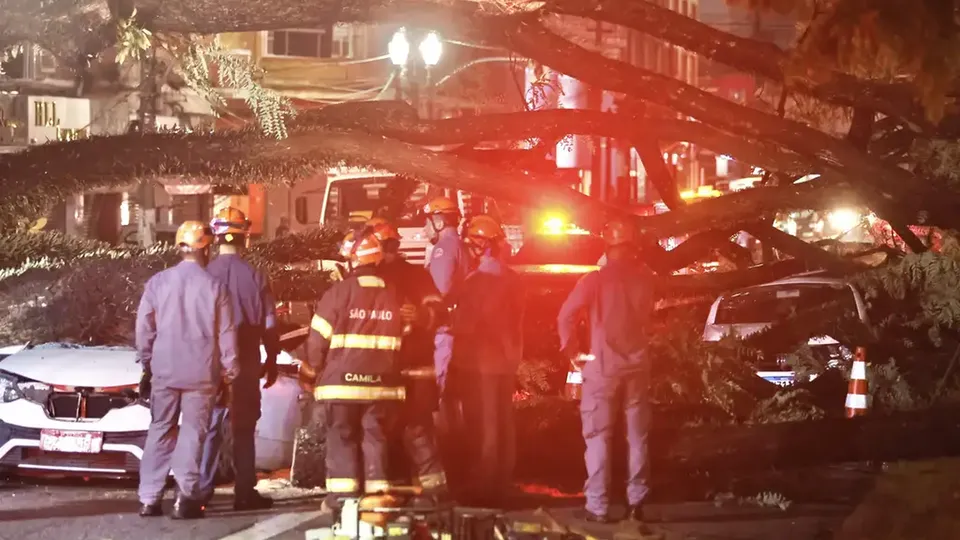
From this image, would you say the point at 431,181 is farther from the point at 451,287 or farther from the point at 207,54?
the point at 207,54

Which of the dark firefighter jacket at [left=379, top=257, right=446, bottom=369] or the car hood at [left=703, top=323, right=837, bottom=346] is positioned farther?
the car hood at [left=703, top=323, right=837, bottom=346]

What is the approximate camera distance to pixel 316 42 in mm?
31328

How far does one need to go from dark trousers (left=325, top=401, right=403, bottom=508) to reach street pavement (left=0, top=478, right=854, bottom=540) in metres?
0.49

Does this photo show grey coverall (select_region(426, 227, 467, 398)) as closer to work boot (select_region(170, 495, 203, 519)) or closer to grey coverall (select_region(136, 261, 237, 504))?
grey coverall (select_region(136, 261, 237, 504))

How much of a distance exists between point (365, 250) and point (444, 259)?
6.29ft

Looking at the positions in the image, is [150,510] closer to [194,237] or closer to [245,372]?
[245,372]

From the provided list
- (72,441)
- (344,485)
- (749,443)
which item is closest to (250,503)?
(344,485)

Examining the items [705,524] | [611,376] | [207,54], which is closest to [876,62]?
[611,376]

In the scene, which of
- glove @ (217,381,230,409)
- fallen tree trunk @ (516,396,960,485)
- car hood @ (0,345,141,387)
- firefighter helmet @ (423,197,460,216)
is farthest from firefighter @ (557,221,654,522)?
car hood @ (0,345,141,387)

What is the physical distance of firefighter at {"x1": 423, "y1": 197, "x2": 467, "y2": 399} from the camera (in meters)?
8.64

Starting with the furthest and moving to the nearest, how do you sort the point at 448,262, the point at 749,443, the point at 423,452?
the point at 448,262 < the point at 749,443 < the point at 423,452

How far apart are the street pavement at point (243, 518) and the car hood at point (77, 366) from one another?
0.83m

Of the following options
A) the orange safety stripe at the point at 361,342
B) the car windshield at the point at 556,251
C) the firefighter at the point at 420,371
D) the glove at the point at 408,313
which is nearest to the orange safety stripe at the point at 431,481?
the firefighter at the point at 420,371

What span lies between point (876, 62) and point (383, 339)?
10.9 feet
